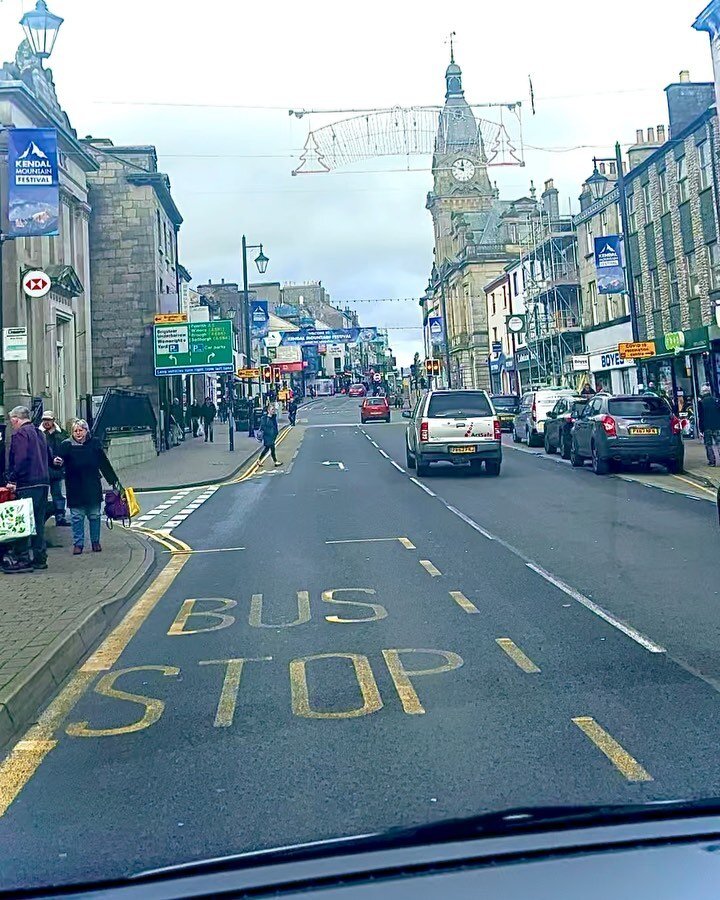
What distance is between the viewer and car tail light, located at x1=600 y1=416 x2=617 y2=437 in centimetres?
2191

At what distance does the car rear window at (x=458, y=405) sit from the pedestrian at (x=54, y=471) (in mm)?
9330

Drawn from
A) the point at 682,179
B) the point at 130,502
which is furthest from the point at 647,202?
the point at 130,502

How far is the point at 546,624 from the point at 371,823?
4211 millimetres

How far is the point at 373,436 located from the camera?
44906mm

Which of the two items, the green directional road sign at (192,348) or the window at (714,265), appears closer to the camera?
the window at (714,265)

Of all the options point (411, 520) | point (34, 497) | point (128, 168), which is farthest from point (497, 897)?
point (128, 168)

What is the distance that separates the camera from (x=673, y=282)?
120 ft

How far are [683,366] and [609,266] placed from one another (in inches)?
210

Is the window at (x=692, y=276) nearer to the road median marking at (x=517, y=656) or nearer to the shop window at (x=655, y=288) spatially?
the shop window at (x=655, y=288)

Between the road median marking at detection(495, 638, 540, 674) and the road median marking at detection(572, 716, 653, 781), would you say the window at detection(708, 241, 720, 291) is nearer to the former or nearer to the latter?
the road median marking at detection(495, 638, 540, 674)

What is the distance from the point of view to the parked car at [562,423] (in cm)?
2712

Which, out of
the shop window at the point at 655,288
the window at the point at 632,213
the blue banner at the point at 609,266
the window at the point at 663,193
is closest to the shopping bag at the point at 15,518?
the blue banner at the point at 609,266

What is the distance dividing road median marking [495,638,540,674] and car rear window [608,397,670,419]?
15.5 m

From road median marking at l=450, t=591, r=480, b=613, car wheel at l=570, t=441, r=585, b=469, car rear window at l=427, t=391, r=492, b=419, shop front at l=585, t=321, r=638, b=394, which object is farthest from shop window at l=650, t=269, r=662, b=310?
road median marking at l=450, t=591, r=480, b=613
